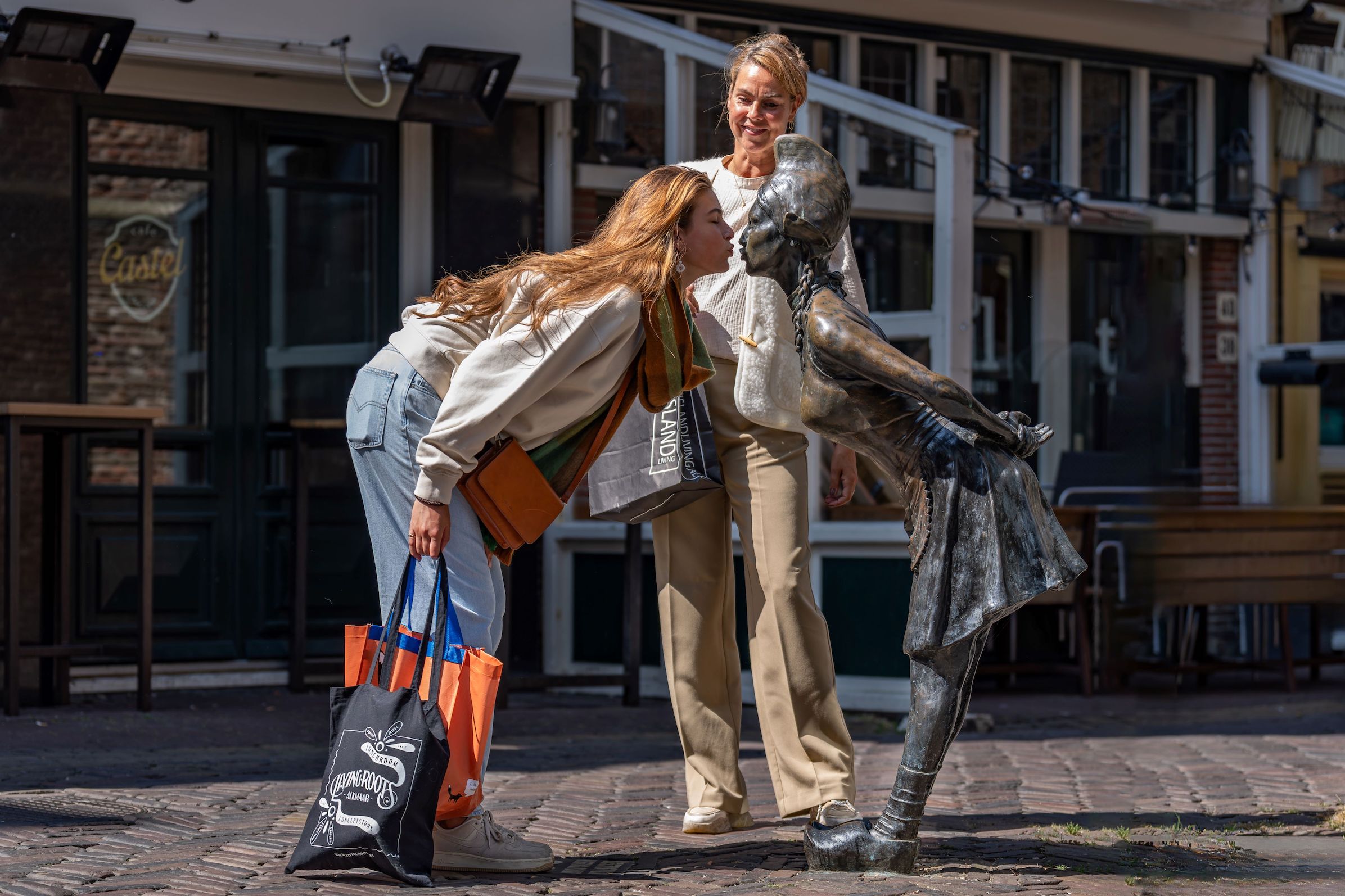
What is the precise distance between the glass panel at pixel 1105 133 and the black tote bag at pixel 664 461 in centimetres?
695

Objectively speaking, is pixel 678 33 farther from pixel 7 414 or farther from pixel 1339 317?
pixel 1339 317

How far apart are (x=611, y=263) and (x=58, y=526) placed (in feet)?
13.4

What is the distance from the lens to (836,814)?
382 cm

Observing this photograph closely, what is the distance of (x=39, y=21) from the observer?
6.69 meters

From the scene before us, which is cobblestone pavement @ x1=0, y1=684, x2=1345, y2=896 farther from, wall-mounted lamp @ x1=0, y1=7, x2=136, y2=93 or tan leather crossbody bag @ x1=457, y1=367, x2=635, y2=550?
wall-mounted lamp @ x1=0, y1=7, x2=136, y2=93

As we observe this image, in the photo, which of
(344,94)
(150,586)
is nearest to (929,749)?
(150,586)

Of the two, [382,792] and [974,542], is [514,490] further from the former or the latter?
[974,542]

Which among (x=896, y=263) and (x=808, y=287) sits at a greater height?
(x=896, y=263)

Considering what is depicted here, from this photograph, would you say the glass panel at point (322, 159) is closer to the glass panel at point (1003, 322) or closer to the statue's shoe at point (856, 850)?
the glass panel at point (1003, 322)

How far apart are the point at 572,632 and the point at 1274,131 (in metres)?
6.04

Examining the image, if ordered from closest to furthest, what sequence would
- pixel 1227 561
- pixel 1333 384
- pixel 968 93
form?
pixel 1227 561, pixel 968 93, pixel 1333 384

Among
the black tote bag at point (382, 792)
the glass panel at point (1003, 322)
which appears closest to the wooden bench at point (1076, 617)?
the glass panel at point (1003, 322)

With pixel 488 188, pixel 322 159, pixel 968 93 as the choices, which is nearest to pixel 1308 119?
pixel 968 93

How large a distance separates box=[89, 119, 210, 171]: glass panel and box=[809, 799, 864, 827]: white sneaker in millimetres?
5099
